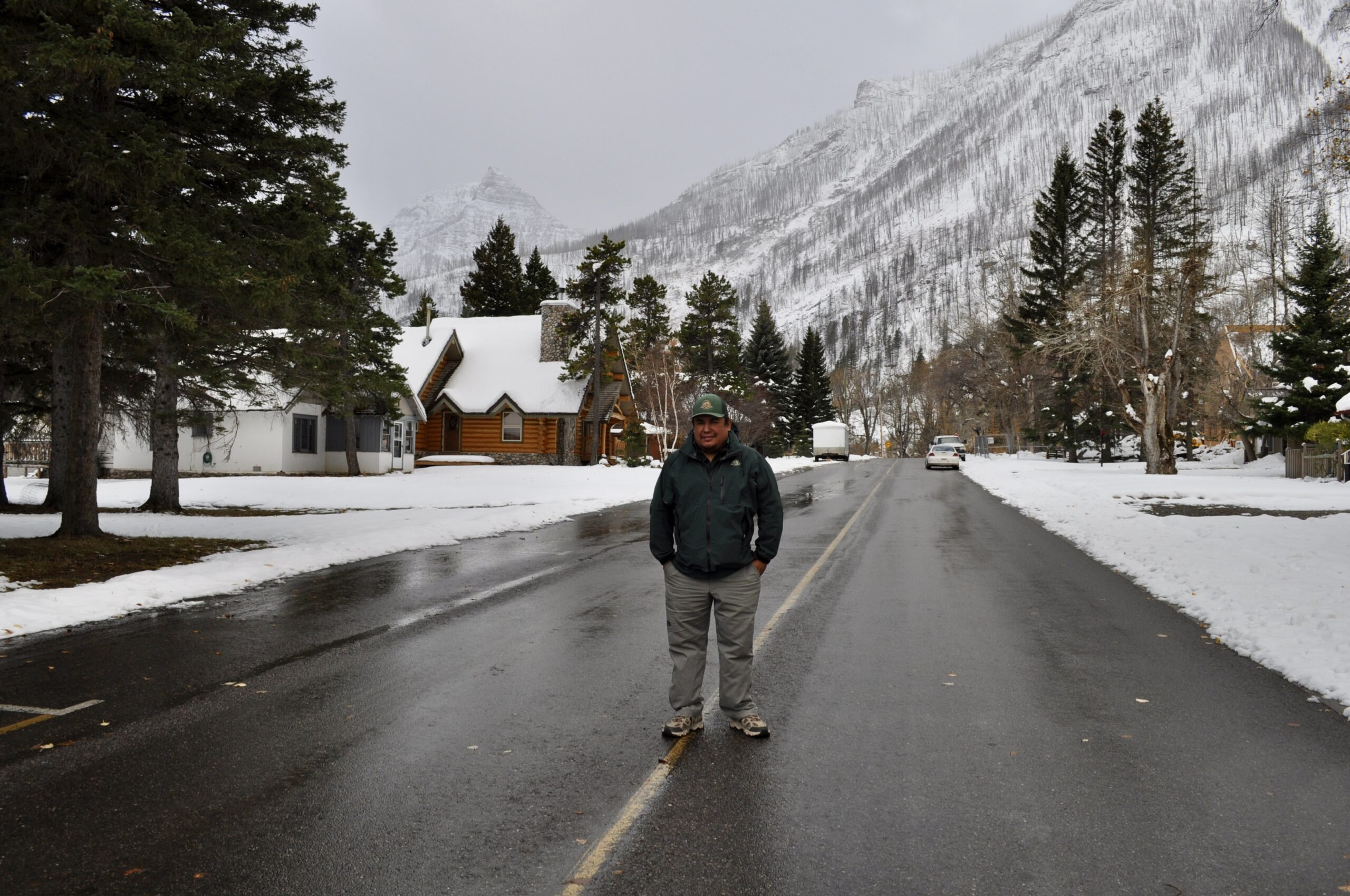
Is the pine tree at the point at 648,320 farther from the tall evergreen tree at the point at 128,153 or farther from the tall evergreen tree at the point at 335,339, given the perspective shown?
the tall evergreen tree at the point at 128,153

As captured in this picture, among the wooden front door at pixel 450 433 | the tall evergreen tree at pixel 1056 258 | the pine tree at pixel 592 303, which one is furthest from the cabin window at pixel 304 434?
the tall evergreen tree at pixel 1056 258

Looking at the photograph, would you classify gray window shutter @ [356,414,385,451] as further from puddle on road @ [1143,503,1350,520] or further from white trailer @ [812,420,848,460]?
white trailer @ [812,420,848,460]

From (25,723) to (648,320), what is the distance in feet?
170

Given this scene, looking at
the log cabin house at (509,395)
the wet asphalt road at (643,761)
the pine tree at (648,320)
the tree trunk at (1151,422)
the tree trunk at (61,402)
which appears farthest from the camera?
the pine tree at (648,320)

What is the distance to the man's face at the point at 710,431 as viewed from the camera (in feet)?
16.7

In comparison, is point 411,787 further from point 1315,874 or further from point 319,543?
point 319,543

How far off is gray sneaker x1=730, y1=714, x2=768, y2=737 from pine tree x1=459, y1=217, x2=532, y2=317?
6749 centimetres

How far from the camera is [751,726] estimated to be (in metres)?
5.10

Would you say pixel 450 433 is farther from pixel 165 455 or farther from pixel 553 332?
pixel 165 455

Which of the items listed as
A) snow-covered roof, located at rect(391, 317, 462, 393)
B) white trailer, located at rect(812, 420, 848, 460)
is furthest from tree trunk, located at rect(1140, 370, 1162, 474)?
snow-covered roof, located at rect(391, 317, 462, 393)

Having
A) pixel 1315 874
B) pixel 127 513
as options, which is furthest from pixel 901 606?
pixel 127 513

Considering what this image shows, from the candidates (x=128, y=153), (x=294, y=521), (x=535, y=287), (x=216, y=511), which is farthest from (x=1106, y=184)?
(x=128, y=153)

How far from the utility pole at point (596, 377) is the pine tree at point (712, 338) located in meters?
14.2

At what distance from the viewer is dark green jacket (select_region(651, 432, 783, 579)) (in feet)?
16.8
